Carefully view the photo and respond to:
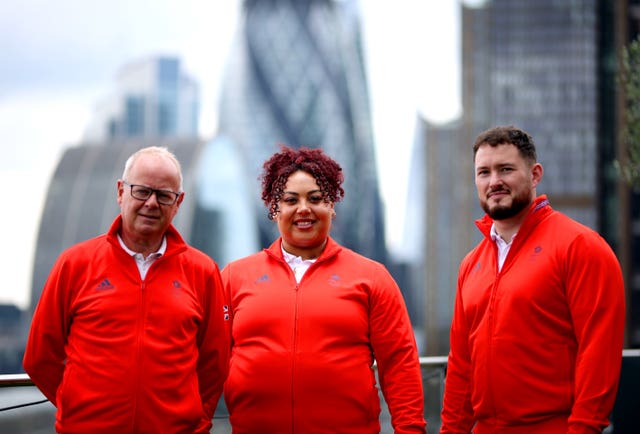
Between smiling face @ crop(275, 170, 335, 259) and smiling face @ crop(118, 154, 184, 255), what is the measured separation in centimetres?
50

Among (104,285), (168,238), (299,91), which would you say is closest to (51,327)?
(104,285)

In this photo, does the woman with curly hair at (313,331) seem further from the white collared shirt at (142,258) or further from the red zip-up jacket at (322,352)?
the white collared shirt at (142,258)

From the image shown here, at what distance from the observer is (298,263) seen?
396 cm

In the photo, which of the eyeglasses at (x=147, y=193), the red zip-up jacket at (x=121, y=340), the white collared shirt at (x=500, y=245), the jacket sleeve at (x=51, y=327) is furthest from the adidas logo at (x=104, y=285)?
the white collared shirt at (x=500, y=245)

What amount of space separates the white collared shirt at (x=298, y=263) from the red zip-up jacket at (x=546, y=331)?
0.74 metres

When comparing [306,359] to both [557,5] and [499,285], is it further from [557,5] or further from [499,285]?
[557,5]

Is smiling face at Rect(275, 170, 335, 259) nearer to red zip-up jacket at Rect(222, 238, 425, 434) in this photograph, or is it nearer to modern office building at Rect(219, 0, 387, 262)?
red zip-up jacket at Rect(222, 238, 425, 434)

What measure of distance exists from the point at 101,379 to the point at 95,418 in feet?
0.52

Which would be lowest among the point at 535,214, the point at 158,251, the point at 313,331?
the point at 313,331

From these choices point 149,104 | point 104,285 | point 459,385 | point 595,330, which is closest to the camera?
point 595,330

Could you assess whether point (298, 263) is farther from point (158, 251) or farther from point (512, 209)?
point (512, 209)

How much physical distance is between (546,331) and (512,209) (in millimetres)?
541

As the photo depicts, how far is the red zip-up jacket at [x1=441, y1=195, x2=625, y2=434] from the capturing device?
3.31 meters

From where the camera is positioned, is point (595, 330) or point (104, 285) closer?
point (595, 330)
